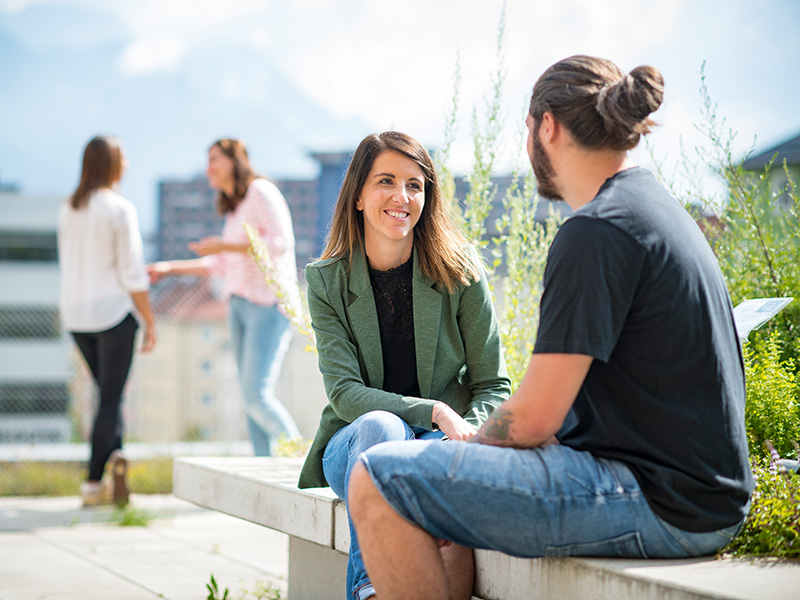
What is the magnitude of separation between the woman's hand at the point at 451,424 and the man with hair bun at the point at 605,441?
1.48ft

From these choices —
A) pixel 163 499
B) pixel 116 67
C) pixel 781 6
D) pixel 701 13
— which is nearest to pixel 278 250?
pixel 163 499

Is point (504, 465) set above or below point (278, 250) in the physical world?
below

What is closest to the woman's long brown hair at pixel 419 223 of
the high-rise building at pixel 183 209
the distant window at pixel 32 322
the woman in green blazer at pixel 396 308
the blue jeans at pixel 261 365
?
the woman in green blazer at pixel 396 308

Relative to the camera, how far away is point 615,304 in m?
1.60

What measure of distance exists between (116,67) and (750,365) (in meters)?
186

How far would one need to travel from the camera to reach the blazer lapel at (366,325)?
2.53 metres

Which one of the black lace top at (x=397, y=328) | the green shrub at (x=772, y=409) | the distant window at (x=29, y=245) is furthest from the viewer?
the distant window at (x=29, y=245)

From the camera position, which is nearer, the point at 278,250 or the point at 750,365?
the point at 750,365

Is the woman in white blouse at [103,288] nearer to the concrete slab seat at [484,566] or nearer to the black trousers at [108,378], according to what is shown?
the black trousers at [108,378]

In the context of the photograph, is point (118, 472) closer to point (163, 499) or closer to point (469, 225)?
point (163, 499)

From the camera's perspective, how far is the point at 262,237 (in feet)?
A: 15.1

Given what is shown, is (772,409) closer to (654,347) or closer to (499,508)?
(654,347)

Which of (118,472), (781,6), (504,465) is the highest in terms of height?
(781,6)

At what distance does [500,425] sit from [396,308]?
943mm
